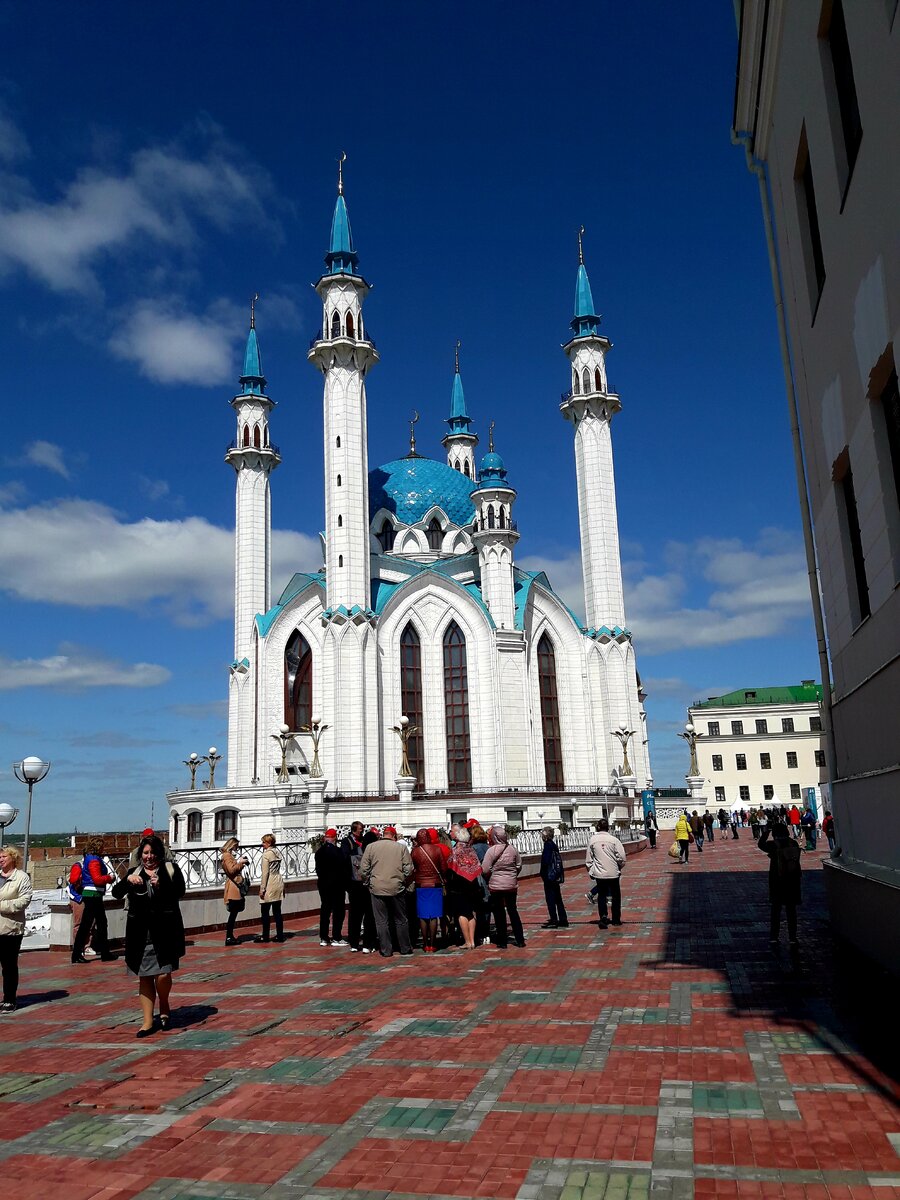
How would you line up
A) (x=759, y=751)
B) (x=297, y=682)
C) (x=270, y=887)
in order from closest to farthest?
(x=270, y=887)
(x=297, y=682)
(x=759, y=751)

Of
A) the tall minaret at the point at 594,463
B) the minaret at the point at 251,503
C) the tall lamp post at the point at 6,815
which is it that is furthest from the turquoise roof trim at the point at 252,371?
the tall lamp post at the point at 6,815

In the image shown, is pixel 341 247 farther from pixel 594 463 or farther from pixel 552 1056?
pixel 552 1056

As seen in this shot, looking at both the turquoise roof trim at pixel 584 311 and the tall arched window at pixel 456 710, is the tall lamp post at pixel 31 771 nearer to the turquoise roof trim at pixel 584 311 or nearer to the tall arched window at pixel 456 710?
the tall arched window at pixel 456 710

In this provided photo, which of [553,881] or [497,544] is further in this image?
[497,544]

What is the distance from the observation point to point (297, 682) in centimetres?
4609

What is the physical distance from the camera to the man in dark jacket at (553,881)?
41.9 ft

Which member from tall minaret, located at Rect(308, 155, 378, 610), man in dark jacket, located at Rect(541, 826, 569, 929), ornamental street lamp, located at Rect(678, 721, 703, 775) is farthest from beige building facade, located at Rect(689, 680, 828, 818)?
man in dark jacket, located at Rect(541, 826, 569, 929)

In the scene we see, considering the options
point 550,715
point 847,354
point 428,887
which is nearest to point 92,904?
point 428,887

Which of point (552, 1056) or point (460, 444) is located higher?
point (460, 444)

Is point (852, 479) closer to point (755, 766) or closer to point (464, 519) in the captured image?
point (464, 519)

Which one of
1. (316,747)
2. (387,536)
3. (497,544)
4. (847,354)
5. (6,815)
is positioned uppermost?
(387,536)

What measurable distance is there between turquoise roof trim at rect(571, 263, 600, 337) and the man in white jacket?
4276 centimetres

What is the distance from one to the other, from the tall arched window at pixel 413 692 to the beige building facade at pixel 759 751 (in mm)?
28657

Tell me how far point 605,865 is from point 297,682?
1379 inches
